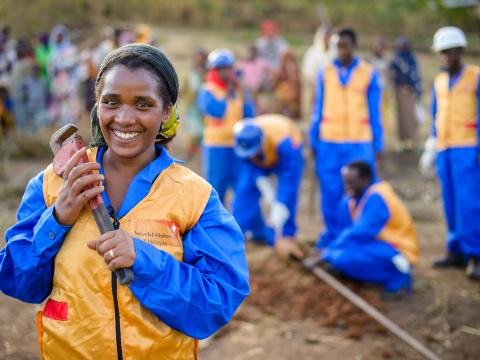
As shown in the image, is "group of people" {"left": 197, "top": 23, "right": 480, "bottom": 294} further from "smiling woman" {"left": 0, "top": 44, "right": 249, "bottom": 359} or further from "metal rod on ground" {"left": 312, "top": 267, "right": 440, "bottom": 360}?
"smiling woman" {"left": 0, "top": 44, "right": 249, "bottom": 359}

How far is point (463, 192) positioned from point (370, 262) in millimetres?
1086

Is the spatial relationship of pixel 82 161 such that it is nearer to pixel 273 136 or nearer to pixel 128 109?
pixel 128 109

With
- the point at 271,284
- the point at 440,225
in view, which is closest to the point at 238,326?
the point at 271,284

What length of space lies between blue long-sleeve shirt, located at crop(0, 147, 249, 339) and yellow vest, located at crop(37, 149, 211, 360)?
37 millimetres

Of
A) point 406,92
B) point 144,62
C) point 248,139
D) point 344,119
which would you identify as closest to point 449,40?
point 344,119

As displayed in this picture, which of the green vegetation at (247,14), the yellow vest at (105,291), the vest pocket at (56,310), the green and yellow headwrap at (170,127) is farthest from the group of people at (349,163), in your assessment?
the green vegetation at (247,14)

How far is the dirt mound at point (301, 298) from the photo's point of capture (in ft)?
15.1

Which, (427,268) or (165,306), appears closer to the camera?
(165,306)

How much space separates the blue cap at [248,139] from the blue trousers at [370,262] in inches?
45.2

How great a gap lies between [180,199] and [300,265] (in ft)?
12.4

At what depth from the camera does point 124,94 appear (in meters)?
1.88

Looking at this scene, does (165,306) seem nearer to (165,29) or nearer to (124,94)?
(124,94)

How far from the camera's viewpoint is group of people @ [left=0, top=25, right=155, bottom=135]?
33.9 feet

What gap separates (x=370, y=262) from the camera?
16.8ft
